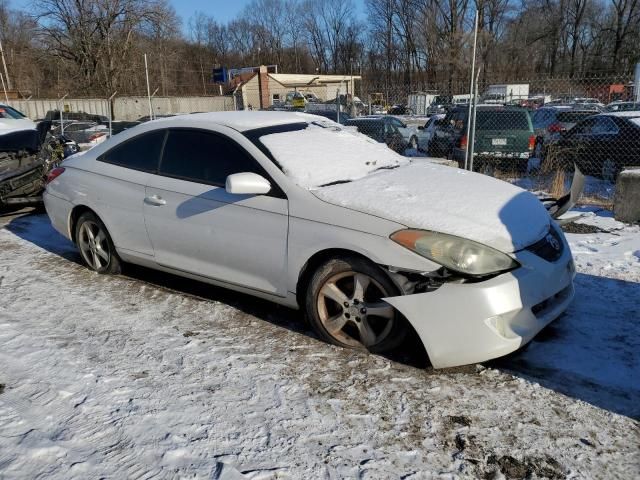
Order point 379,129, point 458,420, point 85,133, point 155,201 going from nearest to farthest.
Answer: point 458,420
point 155,201
point 379,129
point 85,133

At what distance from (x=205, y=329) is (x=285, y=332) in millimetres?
579

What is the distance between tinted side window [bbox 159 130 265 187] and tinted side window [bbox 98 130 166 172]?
114 mm

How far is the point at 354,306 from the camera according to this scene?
336 cm

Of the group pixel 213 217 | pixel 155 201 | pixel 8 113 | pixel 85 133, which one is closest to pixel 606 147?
pixel 213 217

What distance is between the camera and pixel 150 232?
437 cm

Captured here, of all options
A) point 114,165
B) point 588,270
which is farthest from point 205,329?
point 588,270

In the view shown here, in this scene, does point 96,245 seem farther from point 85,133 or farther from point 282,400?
point 85,133

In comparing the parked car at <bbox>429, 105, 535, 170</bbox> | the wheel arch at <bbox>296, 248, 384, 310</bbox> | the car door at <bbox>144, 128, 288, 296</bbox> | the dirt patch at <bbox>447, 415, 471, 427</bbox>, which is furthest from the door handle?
the parked car at <bbox>429, 105, 535, 170</bbox>

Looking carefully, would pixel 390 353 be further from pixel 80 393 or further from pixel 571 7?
pixel 571 7

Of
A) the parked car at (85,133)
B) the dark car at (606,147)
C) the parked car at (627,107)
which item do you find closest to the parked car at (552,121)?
the parked car at (627,107)

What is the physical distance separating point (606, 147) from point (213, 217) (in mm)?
8943

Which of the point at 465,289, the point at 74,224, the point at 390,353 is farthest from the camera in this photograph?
the point at 74,224

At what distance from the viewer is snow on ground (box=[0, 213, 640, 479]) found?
244 cm

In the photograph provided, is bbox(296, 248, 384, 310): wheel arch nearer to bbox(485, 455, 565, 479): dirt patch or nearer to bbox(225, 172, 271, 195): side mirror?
bbox(225, 172, 271, 195): side mirror
